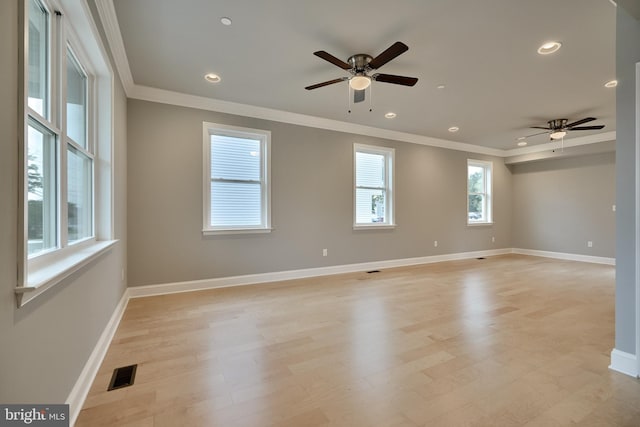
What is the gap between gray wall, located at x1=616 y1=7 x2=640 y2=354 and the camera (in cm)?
192

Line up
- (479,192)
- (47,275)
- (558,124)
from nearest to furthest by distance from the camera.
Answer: (47,275), (558,124), (479,192)

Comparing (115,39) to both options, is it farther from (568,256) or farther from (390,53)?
(568,256)

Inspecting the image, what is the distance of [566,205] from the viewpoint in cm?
675

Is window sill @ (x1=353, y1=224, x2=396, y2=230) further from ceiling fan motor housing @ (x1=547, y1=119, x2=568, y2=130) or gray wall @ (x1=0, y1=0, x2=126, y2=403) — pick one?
gray wall @ (x1=0, y1=0, x2=126, y2=403)

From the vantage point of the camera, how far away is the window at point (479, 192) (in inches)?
279

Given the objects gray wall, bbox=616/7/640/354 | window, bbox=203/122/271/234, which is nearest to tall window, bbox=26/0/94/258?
window, bbox=203/122/271/234

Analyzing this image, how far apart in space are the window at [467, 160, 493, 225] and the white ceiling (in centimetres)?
268

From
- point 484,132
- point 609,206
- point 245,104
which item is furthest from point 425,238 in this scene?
point 245,104

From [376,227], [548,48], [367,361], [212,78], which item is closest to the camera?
[367,361]

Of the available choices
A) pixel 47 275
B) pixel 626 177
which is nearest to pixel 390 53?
pixel 626 177

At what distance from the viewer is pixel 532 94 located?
12.8 ft

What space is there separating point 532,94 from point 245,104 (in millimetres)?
4104

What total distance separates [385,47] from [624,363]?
10.4 ft

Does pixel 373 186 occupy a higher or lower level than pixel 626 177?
higher
